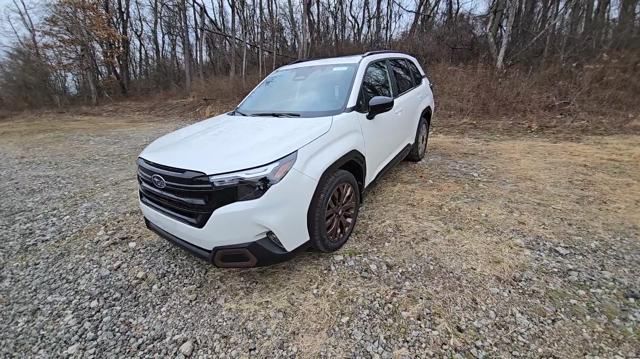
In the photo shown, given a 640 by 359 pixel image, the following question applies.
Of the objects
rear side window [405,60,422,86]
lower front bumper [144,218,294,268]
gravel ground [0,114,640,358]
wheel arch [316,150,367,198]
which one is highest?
rear side window [405,60,422,86]

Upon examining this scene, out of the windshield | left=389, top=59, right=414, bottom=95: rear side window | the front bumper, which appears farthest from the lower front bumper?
left=389, top=59, right=414, bottom=95: rear side window

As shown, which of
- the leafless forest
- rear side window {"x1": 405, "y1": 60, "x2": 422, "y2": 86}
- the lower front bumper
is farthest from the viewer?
the leafless forest

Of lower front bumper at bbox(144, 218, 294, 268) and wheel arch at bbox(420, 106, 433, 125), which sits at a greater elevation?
wheel arch at bbox(420, 106, 433, 125)

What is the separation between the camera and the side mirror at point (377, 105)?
9.85 ft

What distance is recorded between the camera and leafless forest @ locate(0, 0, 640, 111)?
31.1ft

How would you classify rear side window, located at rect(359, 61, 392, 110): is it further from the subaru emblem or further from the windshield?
the subaru emblem

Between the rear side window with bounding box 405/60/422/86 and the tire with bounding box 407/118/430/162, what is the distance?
57cm

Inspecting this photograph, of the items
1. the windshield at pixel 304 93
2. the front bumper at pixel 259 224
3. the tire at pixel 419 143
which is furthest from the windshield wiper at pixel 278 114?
the tire at pixel 419 143

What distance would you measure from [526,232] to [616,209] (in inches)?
51.5

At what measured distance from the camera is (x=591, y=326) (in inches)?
80.0

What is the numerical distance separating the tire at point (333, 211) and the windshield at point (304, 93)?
0.64 meters

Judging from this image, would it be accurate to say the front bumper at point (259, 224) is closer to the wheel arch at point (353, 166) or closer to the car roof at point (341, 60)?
the wheel arch at point (353, 166)

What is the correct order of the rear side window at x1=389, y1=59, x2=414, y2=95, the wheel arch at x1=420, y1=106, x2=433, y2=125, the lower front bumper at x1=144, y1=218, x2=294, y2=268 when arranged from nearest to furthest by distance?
the lower front bumper at x1=144, y1=218, x2=294, y2=268, the rear side window at x1=389, y1=59, x2=414, y2=95, the wheel arch at x1=420, y1=106, x2=433, y2=125

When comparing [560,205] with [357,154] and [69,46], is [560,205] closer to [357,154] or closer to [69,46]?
[357,154]
